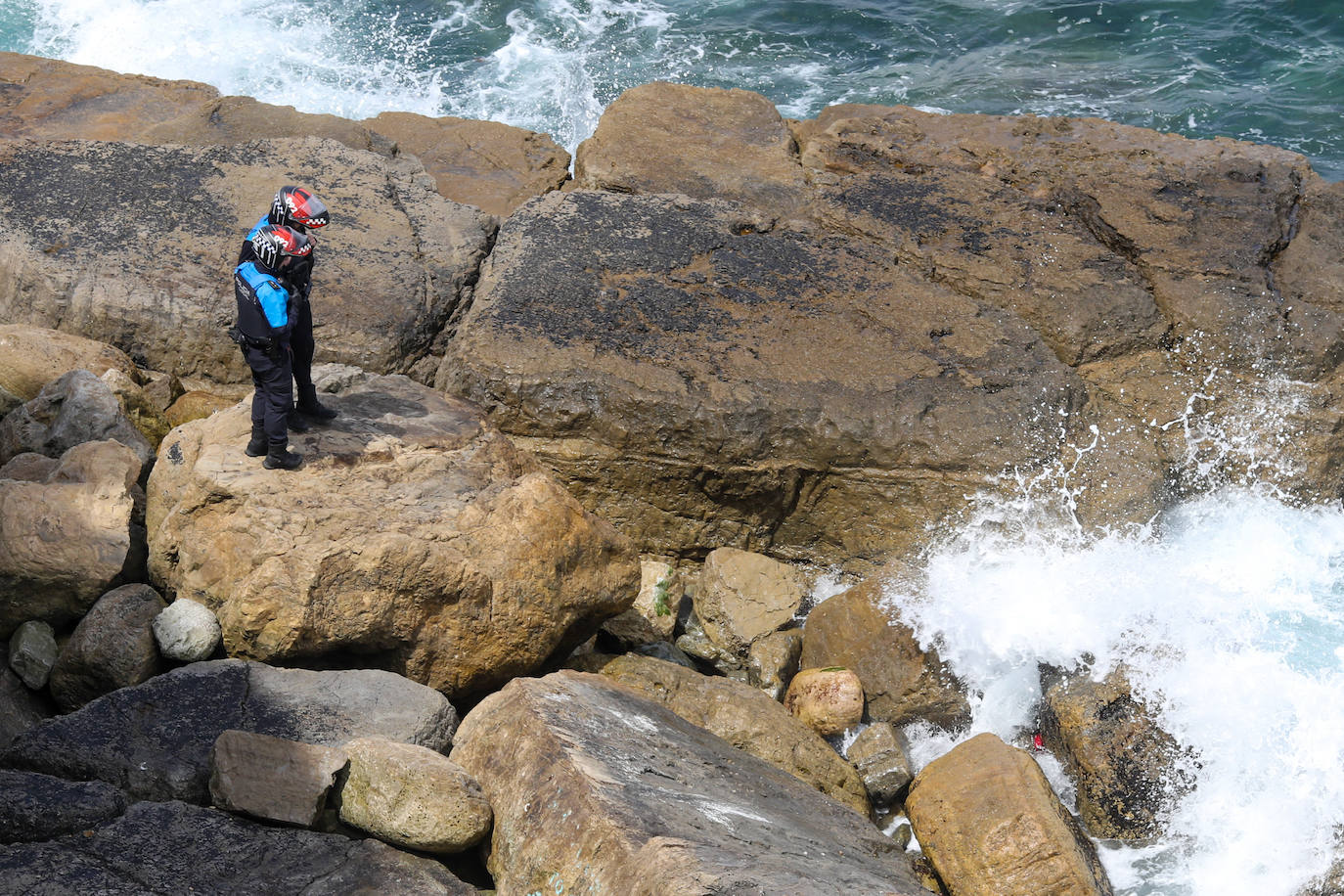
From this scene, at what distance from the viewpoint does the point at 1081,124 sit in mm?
9242

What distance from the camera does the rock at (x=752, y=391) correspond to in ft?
21.0

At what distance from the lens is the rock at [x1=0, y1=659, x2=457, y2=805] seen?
4.13 m

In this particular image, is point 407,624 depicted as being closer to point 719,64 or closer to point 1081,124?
point 1081,124

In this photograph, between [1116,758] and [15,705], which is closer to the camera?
[15,705]

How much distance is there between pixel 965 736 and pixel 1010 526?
120 centimetres

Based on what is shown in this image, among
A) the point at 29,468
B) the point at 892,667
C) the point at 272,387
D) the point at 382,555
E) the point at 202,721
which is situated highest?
the point at 272,387

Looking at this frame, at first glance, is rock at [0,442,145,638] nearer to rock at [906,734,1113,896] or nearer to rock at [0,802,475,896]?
rock at [0,802,475,896]

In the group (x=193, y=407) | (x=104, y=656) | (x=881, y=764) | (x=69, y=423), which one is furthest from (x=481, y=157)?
(x=881, y=764)

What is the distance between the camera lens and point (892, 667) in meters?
6.17

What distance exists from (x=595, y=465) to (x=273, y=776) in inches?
114

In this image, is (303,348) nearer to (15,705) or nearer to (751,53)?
(15,705)

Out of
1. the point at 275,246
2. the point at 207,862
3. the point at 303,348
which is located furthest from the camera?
the point at 303,348

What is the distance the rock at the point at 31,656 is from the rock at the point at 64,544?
126 mm

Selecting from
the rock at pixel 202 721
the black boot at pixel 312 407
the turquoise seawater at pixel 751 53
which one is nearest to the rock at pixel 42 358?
the black boot at pixel 312 407
